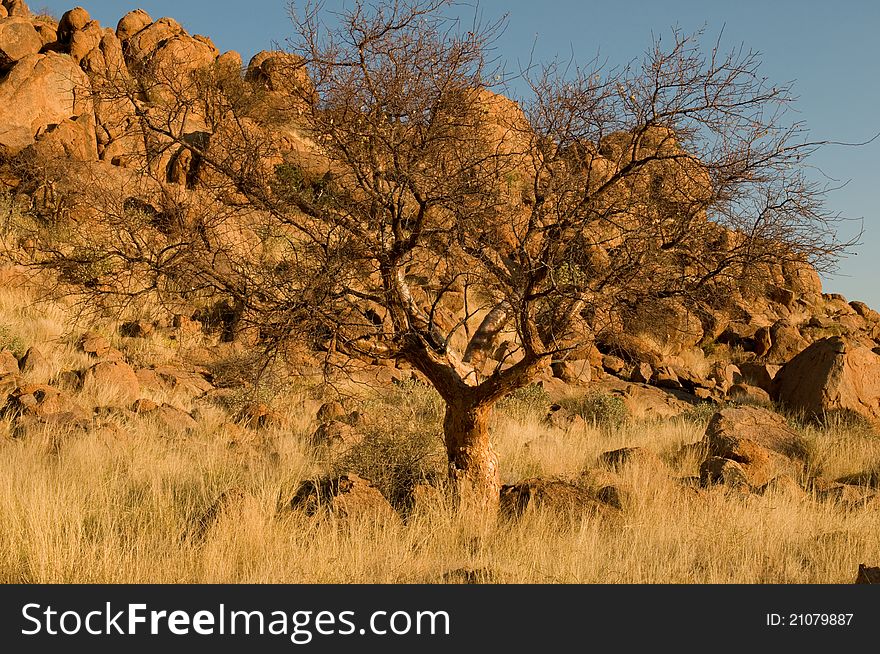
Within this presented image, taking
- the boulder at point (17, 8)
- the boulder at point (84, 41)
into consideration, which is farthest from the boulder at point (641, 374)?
the boulder at point (17, 8)

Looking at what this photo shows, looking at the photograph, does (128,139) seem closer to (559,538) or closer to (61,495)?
(61,495)

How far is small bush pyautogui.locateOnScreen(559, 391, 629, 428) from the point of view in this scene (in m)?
15.4

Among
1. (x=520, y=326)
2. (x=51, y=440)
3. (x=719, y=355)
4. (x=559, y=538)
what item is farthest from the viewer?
(x=719, y=355)

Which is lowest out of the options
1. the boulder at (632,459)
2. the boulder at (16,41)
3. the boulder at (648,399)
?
the boulder at (632,459)

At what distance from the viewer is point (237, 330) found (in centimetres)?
769

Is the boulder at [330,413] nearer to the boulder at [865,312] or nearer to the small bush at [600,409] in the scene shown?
the small bush at [600,409]

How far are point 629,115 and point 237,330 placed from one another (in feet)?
14.0

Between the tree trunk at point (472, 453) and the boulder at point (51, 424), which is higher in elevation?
the boulder at point (51, 424)

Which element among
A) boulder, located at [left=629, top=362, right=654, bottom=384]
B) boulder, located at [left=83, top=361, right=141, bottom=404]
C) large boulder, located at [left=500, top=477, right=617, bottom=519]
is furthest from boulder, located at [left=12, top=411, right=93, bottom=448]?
boulder, located at [left=629, top=362, right=654, bottom=384]

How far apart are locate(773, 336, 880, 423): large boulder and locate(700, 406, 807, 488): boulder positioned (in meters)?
3.90

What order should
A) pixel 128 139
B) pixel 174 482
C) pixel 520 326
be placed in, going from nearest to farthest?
pixel 520 326 < pixel 174 482 < pixel 128 139

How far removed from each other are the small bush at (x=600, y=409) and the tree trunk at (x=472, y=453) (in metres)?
6.91

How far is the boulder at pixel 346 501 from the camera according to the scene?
22.5 feet

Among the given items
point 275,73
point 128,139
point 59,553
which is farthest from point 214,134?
point 128,139
